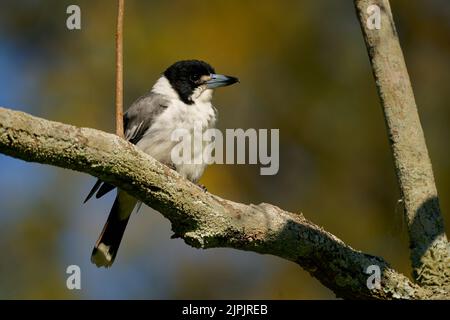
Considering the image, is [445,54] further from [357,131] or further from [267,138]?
[267,138]

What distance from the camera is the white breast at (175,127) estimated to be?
5.55 m

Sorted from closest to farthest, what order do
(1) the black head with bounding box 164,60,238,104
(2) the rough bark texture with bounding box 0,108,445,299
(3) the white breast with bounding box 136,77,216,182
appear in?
(2) the rough bark texture with bounding box 0,108,445,299 → (3) the white breast with bounding box 136,77,216,182 → (1) the black head with bounding box 164,60,238,104

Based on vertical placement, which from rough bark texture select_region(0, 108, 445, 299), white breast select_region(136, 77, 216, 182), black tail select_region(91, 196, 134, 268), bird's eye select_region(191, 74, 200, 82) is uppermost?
bird's eye select_region(191, 74, 200, 82)

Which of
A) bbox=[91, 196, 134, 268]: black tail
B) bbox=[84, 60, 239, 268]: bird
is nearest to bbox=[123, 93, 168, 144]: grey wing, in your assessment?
bbox=[84, 60, 239, 268]: bird

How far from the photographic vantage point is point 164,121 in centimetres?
562

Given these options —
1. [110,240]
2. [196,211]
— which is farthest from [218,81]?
[196,211]

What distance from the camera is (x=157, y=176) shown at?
11.1ft

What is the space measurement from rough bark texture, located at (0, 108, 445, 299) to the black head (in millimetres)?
2247

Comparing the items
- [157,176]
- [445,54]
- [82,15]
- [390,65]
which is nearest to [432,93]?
[445,54]

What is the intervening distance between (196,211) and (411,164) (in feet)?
3.45

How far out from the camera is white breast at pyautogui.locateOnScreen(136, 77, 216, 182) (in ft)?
18.2

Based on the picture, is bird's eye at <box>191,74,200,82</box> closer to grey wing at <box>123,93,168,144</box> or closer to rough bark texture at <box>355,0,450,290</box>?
grey wing at <box>123,93,168,144</box>

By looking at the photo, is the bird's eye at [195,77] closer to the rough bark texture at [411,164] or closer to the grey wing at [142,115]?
the grey wing at [142,115]

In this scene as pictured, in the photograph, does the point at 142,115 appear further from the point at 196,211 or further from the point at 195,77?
the point at 196,211
